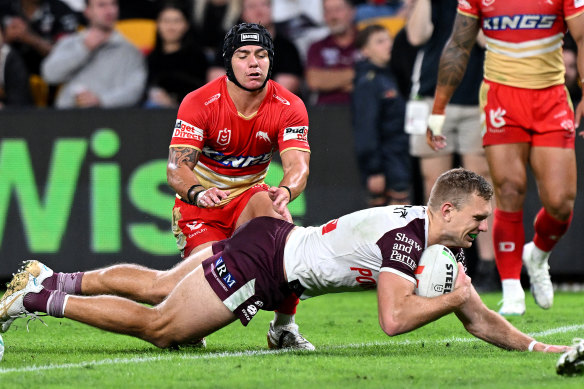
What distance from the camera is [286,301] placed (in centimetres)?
684

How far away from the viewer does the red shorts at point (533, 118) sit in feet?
27.2

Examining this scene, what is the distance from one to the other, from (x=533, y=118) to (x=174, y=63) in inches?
200

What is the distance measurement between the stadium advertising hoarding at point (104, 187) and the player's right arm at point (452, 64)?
265 centimetres

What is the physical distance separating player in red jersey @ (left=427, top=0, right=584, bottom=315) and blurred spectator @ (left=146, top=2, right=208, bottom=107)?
422cm

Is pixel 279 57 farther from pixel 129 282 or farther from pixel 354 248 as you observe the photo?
pixel 354 248

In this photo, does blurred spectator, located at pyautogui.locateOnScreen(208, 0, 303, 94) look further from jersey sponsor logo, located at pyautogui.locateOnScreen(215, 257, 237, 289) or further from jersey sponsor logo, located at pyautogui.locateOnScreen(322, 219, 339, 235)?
jersey sponsor logo, located at pyautogui.locateOnScreen(215, 257, 237, 289)

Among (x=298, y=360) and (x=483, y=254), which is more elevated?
(x=298, y=360)

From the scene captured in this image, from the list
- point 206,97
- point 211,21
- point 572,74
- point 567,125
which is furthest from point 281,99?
point 211,21

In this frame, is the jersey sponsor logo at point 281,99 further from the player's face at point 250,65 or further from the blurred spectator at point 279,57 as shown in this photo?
the blurred spectator at point 279,57

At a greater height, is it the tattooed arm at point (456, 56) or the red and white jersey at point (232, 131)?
the tattooed arm at point (456, 56)

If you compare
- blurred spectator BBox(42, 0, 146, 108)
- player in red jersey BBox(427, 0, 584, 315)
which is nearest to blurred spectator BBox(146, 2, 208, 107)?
blurred spectator BBox(42, 0, 146, 108)

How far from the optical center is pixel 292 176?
23.7 ft

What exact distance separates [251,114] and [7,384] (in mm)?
3031

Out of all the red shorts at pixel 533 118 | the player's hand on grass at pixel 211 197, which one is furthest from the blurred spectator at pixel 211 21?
the player's hand on grass at pixel 211 197
